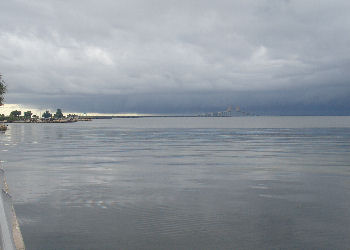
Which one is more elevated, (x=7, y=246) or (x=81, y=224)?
(x=7, y=246)

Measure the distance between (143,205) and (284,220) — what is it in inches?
240

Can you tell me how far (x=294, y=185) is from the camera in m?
24.3

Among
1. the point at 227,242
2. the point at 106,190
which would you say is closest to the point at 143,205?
the point at 106,190

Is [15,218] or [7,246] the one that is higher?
[7,246]

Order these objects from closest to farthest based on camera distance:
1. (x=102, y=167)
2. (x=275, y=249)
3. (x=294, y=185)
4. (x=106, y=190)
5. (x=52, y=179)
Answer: (x=275, y=249), (x=106, y=190), (x=294, y=185), (x=52, y=179), (x=102, y=167)

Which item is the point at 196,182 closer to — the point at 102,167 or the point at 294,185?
the point at 294,185

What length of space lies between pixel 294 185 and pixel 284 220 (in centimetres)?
918

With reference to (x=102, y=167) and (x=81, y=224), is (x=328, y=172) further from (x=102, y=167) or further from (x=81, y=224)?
(x=81, y=224)

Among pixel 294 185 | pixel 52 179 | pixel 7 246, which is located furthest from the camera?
pixel 52 179

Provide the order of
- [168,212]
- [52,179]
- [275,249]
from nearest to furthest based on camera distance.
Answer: [275,249] < [168,212] < [52,179]

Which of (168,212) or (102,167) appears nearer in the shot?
(168,212)

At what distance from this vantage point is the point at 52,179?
26.6 metres

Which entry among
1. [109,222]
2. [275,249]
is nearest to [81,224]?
[109,222]

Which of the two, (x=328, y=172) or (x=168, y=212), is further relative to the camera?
(x=328, y=172)
